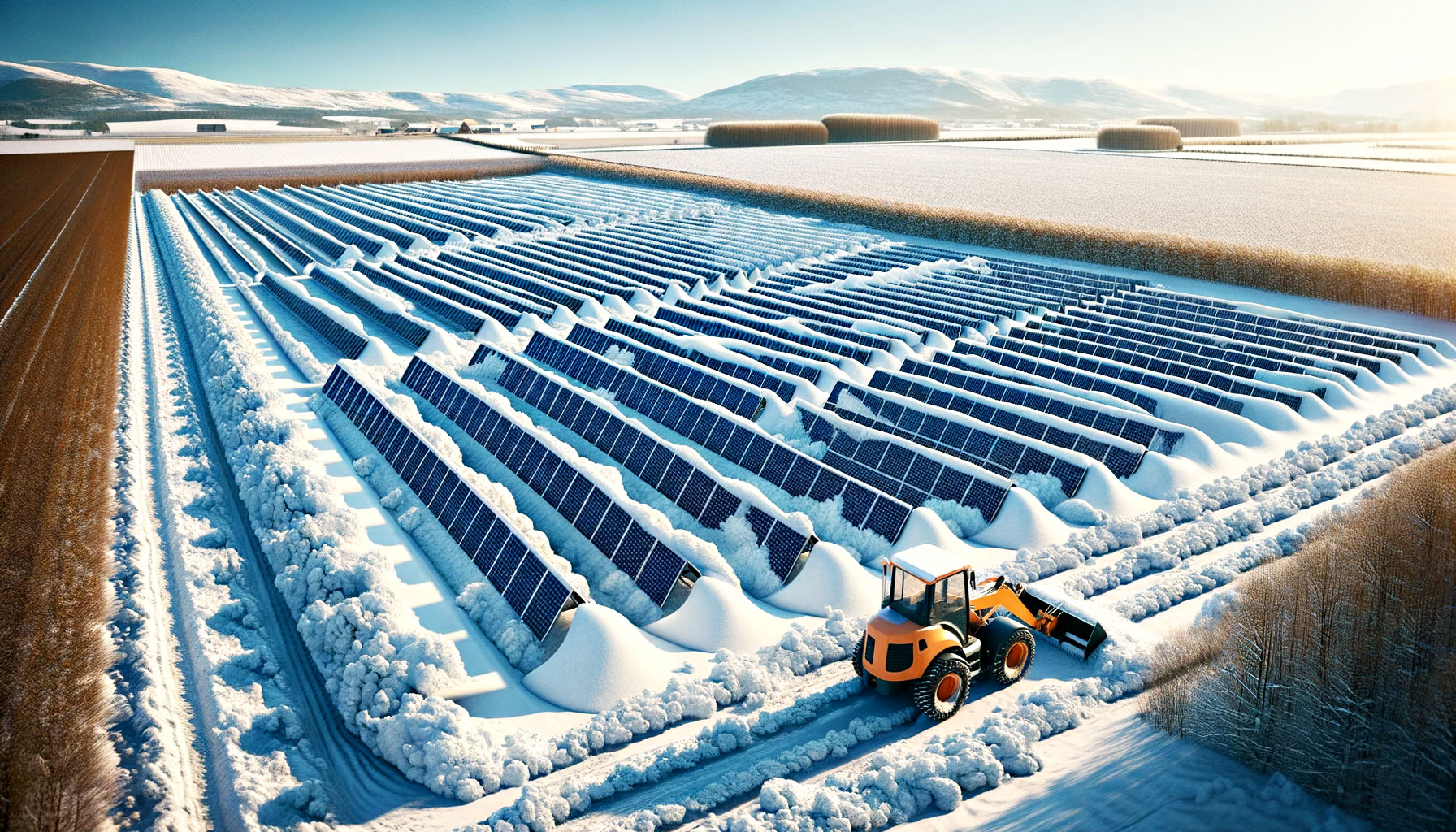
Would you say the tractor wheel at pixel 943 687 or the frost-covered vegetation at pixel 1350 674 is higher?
the frost-covered vegetation at pixel 1350 674

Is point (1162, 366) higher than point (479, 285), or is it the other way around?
point (479, 285)

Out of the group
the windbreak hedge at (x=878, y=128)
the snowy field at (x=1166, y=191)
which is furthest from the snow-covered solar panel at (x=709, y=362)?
the windbreak hedge at (x=878, y=128)

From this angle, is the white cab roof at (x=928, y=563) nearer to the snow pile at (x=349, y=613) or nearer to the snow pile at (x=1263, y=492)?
the snow pile at (x=1263, y=492)

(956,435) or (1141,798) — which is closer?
(1141,798)

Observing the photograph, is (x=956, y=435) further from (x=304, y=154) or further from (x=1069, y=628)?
(x=304, y=154)

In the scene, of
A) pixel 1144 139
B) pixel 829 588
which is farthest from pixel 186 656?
pixel 1144 139

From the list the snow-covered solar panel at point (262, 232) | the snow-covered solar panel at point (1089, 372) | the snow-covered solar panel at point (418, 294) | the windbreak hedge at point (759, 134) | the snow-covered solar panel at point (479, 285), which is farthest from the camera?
the windbreak hedge at point (759, 134)

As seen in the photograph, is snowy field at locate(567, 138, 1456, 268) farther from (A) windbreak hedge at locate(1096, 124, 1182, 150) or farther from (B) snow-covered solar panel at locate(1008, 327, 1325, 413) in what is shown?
(B) snow-covered solar panel at locate(1008, 327, 1325, 413)
